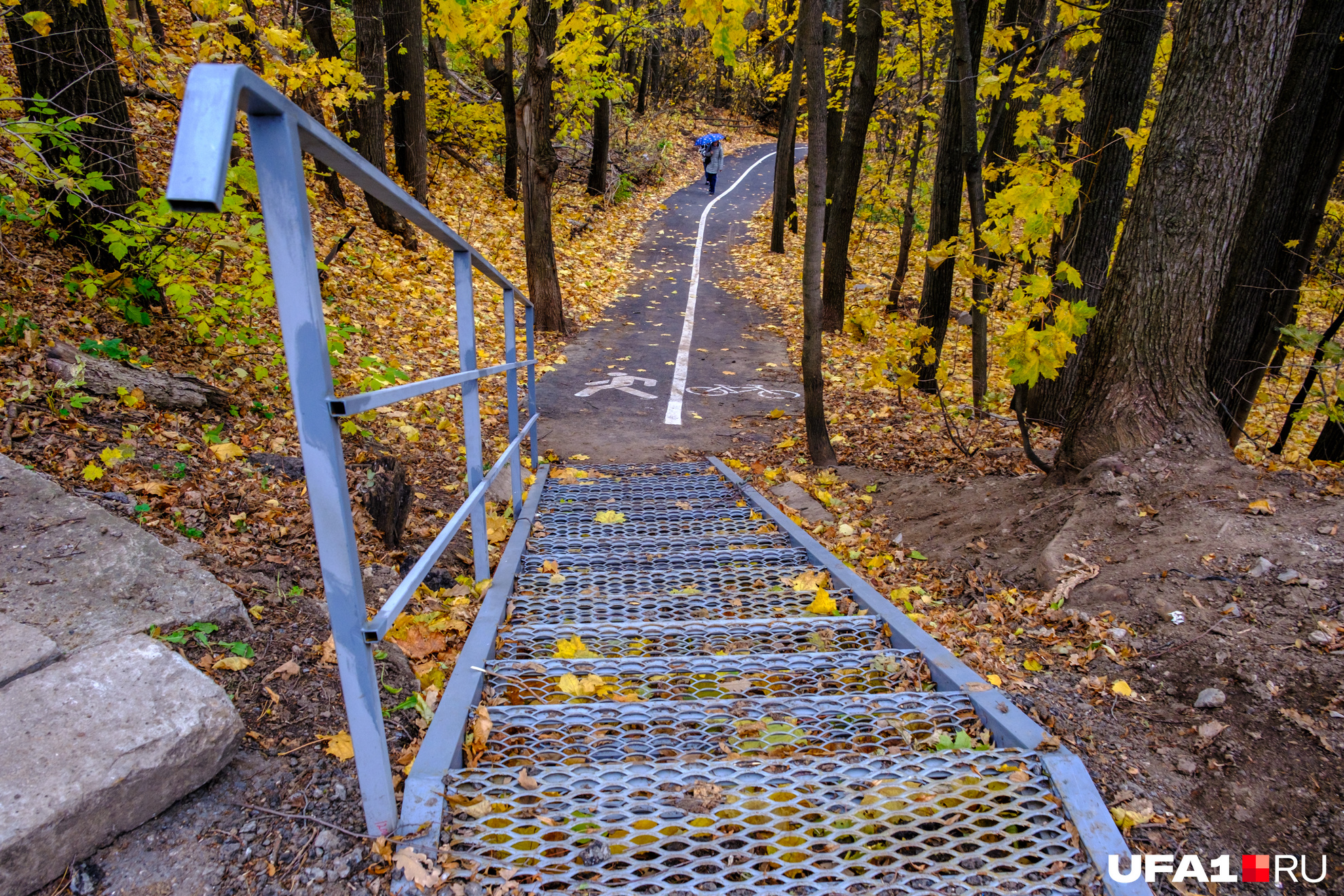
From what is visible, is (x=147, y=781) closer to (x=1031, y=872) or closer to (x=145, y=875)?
(x=145, y=875)

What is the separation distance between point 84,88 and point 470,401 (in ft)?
13.4

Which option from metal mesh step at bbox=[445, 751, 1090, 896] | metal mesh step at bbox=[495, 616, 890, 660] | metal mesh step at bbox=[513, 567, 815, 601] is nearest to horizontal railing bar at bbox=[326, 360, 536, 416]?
metal mesh step at bbox=[445, 751, 1090, 896]

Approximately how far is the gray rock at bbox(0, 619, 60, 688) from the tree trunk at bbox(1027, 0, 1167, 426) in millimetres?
5392

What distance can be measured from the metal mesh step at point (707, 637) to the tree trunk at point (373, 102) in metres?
8.50

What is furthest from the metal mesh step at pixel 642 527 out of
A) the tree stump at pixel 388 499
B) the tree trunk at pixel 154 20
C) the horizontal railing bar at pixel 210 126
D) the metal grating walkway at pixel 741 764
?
the tree trunk at pixel 154 20

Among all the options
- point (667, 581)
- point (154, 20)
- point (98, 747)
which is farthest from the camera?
point (154, 20)

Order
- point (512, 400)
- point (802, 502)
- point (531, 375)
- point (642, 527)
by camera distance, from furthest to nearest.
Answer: point (802, 502)
point (531, 375)
point (642, 527)
point (512, 400)

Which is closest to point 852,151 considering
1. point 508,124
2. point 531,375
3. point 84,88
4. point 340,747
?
point 508,124

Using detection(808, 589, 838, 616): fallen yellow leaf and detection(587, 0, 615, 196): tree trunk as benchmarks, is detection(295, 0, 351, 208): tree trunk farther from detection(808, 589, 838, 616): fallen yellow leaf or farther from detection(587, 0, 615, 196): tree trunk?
detection(808, 589, 838, 616): fallen yellow leaf

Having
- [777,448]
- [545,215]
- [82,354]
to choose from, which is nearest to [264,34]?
[82,354]

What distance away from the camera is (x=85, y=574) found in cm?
201

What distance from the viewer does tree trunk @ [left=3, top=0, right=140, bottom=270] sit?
4398mm

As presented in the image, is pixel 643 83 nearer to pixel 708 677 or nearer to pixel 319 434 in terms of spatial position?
pixel 708 677

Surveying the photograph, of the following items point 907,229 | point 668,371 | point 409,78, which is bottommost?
point 668,371
